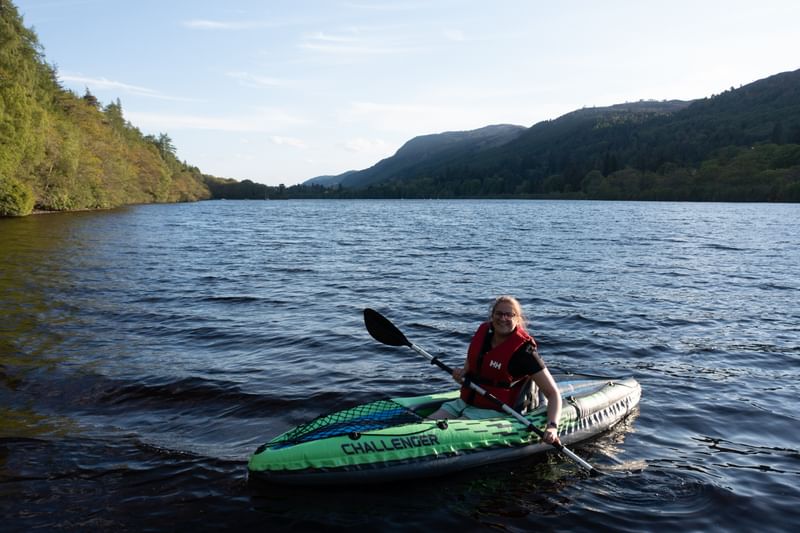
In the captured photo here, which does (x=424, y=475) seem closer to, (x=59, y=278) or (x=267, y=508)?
(x=267, y=508)

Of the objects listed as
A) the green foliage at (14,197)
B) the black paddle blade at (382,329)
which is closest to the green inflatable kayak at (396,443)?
the black paddle blade at (382,329)

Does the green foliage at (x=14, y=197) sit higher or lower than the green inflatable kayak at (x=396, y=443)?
higher

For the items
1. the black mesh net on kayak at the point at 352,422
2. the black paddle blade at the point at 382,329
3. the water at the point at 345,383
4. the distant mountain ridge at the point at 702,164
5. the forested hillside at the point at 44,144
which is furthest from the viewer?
the distant mountain ridge at the point at 702,164

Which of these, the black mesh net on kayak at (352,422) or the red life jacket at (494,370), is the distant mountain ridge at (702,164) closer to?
the red life jacket at (494,370)

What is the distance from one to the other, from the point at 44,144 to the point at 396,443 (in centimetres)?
5453

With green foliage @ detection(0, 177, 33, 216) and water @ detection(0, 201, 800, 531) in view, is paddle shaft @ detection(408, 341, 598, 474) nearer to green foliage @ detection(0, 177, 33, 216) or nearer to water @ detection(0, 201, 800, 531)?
water @ detection(0, 201, 800, 531)

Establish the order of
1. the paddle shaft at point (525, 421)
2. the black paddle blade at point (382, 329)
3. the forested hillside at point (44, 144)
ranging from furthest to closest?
the forested hillside at point (44, 144) < the black paddle blade at point (382, 329) < the paddle shaft at point (525, 421)

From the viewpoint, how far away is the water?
6102 mm

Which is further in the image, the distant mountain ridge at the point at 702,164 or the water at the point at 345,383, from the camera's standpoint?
the distant mountain ridge at the point at 702,164

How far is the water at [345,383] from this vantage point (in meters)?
6.10

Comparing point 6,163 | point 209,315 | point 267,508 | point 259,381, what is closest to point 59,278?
point 209,315

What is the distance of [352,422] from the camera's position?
22.9 feet

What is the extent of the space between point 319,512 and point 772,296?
59.8 feet

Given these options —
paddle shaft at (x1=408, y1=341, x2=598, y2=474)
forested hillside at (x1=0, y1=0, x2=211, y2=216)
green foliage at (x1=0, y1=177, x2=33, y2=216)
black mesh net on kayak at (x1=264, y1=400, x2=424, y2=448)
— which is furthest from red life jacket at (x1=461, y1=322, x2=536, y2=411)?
green foliage at (x1=0, y1=177, x2=33, y2=216)
